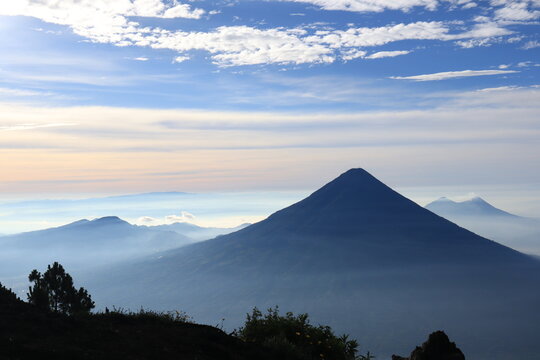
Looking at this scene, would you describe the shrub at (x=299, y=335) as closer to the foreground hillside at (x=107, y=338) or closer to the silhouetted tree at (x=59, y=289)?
the foreground hillside at (x=107, y=338)

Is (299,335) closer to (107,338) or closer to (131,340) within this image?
(131,340)

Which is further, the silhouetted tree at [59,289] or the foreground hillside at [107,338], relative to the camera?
the silhouetted tree at [59,289]

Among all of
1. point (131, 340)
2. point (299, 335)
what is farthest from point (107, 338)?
point (299, 335)

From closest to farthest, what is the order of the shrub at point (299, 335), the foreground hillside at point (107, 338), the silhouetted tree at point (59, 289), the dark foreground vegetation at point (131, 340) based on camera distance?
the foreground hillside at point (107, 338)
the dark foreground vegetation at point (131, 340)
the shrub at point (299, 335)
the silhouetted tree at point (59, 289)

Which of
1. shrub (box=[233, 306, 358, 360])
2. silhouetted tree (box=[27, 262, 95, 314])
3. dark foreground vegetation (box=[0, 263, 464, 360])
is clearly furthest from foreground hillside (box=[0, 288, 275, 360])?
silhouetted tree (box=[27, 262, 95, 314])

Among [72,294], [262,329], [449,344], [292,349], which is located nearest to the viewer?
[292,349]

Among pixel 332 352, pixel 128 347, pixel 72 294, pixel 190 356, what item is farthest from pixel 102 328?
pixel 72 294

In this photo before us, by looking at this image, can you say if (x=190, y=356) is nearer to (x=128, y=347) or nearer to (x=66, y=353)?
(x=128, y=347)

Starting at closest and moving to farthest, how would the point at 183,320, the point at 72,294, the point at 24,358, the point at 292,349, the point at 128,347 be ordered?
the point at 24,358 → the point at 128,347 → the point at 292,349 → the point at 183,320 → the point at 72,294

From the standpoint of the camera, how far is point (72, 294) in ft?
173

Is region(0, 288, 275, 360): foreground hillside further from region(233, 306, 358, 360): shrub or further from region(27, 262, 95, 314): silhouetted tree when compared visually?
region(27, 262, 95, 314): silhouetted tree

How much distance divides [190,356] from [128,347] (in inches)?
74.3

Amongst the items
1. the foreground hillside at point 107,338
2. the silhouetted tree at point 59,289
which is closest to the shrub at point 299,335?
the foreground hillside at point 107,338

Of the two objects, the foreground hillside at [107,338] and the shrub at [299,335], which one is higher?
the foreground hillside at [107,338]
